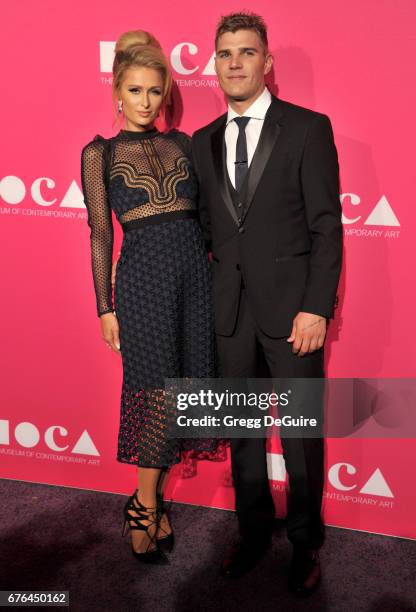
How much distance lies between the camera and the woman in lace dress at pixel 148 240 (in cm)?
241

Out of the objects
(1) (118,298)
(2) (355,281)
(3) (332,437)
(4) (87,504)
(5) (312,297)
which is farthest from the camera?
(4) (87,504)

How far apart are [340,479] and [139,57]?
192 centimetres

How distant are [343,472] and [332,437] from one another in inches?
6.8

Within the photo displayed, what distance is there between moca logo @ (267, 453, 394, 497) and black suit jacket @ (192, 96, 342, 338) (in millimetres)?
869

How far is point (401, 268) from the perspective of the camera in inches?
103

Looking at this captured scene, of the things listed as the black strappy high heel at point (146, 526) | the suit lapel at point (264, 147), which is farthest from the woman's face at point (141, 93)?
the black strappy high heel at point (146, 526)

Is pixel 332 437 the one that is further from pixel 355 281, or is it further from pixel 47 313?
pixel 47 313

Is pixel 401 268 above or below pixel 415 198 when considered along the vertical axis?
below

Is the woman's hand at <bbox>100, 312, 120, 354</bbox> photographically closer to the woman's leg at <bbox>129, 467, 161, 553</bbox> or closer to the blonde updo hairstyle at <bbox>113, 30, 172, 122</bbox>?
the woman's leg at <bbox>129, 467, 161, 553</bbox>

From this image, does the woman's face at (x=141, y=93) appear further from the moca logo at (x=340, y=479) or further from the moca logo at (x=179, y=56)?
the moca logo at (x=340, y=479)

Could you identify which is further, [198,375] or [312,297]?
[198,375]

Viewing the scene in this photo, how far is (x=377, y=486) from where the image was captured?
291 centimetres

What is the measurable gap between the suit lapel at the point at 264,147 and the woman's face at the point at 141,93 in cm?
42

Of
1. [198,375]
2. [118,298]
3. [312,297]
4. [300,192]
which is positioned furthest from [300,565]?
[300,192]
